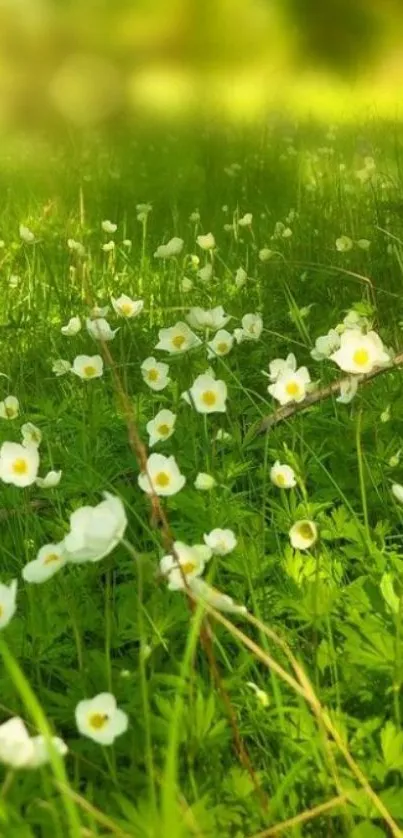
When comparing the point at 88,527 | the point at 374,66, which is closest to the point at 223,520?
the point at 88,527

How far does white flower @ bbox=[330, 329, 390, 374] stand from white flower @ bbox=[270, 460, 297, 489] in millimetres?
165

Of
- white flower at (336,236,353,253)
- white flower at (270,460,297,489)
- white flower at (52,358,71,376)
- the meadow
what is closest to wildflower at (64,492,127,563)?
the meadow

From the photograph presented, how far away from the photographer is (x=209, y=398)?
1537 mm

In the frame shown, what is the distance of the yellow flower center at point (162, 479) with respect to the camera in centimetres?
129

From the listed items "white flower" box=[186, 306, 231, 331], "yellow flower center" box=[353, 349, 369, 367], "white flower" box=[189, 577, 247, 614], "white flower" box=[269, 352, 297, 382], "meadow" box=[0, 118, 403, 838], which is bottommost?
"meadow" box=[0, 118, 403, 838]

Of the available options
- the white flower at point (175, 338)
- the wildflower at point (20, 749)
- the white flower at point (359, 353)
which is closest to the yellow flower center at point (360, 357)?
the white flower at point (359, 353)

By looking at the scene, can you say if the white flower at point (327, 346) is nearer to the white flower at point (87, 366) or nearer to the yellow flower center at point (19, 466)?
the white flower at point (87, 366)

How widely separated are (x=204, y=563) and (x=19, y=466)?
0.35 m

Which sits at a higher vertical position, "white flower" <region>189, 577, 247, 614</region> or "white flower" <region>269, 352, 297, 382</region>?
"white flower" <region>269, 352, 297, 382</region>

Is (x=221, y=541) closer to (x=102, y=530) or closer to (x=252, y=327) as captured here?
(x=102, y=530)

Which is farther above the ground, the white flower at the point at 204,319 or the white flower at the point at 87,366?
the white flower at the point at 204,319

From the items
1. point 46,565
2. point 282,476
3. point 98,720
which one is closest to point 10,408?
point 282,476

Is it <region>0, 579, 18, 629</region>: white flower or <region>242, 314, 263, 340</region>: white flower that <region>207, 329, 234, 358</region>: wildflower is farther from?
<region>0, 579, 18, 629</region>: white flower

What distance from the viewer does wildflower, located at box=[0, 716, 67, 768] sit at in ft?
2.55
